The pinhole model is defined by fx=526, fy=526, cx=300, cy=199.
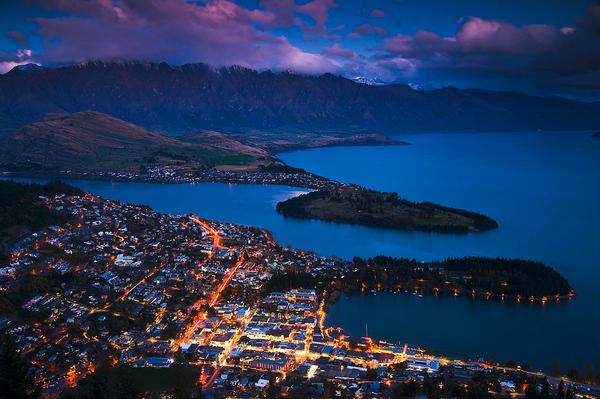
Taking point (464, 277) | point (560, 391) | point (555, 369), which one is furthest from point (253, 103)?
point (560, 391)

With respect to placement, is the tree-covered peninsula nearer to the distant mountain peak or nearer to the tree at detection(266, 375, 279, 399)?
the tree at detection(266, 375, 279, 399)

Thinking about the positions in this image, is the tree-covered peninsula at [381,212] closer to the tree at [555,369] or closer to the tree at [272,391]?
the tree at [555,369]

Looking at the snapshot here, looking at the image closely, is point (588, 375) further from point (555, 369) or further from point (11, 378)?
point (11, 378)

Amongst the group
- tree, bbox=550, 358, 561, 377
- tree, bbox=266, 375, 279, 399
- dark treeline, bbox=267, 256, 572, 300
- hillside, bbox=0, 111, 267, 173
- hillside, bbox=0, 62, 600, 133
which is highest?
hillside, bbox=0, 62, 600, 133

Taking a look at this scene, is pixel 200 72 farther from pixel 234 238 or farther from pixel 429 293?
pixel 429 293

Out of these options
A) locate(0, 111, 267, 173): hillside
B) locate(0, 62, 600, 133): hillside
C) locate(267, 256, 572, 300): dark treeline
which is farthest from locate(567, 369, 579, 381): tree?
locate(0, 62, 600, 133): hillside

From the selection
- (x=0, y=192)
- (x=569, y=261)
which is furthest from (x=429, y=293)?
(x=0, y=192)

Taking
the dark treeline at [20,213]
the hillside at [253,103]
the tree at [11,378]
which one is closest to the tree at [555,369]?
the tree at [11,378]
